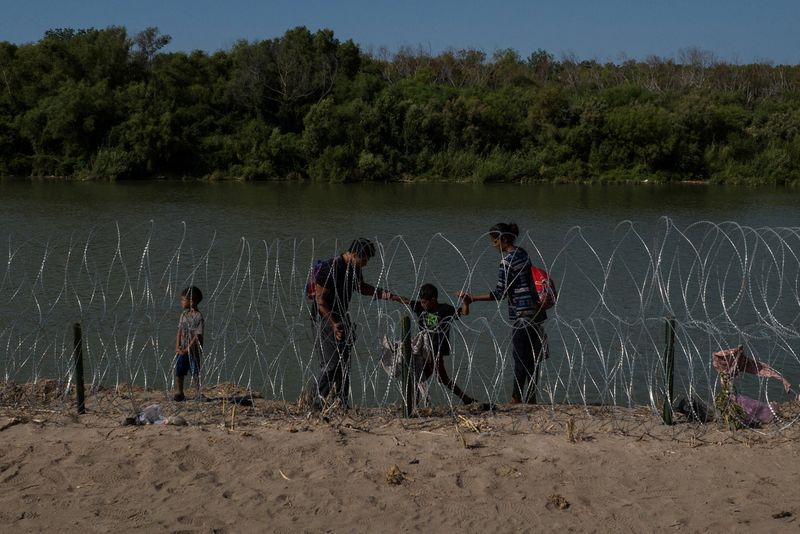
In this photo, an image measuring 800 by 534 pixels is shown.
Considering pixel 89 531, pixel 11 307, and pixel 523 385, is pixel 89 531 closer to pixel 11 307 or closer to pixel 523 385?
pixel 523 385

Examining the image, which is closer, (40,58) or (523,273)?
(523,273)

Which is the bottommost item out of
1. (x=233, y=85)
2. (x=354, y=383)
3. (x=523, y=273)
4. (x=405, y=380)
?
(x=354, y=383)

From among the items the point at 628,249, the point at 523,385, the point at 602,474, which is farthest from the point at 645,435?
the point at 628,249

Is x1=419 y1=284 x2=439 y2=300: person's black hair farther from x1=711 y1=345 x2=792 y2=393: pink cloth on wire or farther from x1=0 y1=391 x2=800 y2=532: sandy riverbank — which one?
x1=711 y1=345 x2=792 y2=393: pink cloth on wire

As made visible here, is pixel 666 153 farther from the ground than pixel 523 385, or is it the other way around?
pixel 666 153

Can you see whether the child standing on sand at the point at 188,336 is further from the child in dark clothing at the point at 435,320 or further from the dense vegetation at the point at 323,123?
the dense vegetation at the point at 323,123

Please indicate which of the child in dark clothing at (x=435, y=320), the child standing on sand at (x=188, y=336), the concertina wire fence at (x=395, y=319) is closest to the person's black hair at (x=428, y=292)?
the child in dark clothing at (x=435, y=320)

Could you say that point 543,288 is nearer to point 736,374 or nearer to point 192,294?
point 736,374

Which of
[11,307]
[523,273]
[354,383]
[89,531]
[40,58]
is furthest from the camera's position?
[40,58]

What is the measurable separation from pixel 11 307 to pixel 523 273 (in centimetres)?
755

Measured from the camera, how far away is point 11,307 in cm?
1152

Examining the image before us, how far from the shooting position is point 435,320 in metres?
6.85

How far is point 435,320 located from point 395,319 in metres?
3.97

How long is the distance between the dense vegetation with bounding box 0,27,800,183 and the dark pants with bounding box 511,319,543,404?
3917cm
